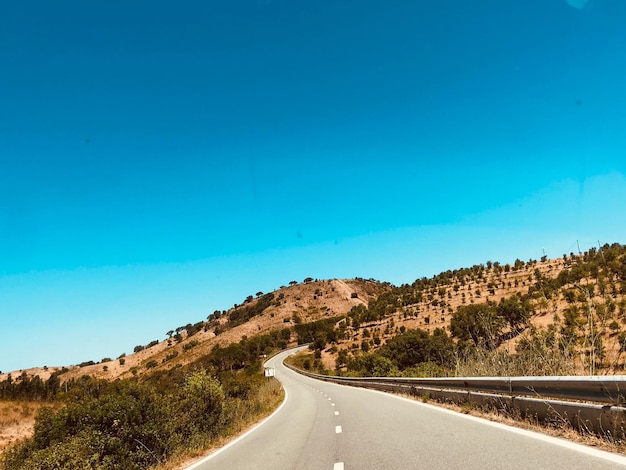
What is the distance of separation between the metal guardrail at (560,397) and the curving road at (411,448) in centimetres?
51

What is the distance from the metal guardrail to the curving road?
1.66ft

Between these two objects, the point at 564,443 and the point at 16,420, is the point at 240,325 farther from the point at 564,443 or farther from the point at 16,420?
the point at 564,443

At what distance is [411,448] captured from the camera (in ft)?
26.5

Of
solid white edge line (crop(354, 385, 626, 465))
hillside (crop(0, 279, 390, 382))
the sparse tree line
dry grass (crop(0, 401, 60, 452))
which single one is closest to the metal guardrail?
→ solid white edge line (crop(354, 385, 626, 465))

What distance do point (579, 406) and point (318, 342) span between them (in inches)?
3881

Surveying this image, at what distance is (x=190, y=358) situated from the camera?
120500mm

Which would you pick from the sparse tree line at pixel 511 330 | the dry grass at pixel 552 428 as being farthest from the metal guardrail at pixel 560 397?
the sparse tree line at pixel 511 330

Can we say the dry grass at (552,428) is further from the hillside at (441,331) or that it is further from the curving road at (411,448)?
the hillside at (441,331)

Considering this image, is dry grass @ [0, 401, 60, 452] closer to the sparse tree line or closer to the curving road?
the curving road

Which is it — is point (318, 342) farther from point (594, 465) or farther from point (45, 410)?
point (594, 465)

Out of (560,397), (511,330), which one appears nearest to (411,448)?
(560,397)

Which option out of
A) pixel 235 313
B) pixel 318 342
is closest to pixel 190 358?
pixel 318 342

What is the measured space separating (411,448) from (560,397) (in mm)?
2628

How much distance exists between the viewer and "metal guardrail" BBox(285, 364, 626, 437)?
618 centimetres
